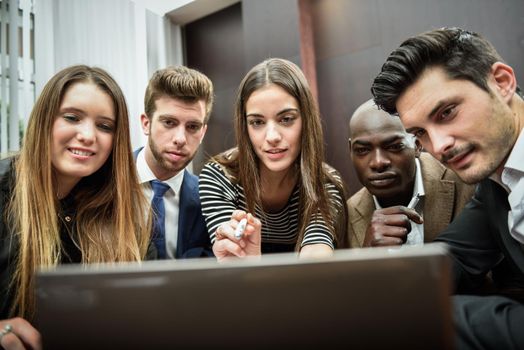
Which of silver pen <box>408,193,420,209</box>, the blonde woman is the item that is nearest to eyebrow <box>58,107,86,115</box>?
the blonde woman

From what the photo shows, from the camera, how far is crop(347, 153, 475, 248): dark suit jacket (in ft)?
5.69

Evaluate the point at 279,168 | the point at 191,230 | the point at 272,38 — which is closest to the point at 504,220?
the point at 279,168

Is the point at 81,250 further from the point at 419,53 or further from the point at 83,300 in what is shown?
the point at 419,53

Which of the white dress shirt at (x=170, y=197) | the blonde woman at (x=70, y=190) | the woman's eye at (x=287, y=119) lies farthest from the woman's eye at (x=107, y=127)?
the woman's eye at (x=287, y=119)

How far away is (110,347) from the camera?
16.3 inches

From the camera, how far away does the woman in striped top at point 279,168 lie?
157cm

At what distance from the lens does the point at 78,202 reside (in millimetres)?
1537

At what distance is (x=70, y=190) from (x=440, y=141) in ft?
4.74

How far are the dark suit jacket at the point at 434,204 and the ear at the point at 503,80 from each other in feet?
2.27

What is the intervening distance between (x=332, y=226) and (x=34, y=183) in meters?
1.19

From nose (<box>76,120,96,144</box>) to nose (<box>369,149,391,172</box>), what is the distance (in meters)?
1.29

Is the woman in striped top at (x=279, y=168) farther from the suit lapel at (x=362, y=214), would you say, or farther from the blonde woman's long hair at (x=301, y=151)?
the suit lapel at (x=362, y=214)

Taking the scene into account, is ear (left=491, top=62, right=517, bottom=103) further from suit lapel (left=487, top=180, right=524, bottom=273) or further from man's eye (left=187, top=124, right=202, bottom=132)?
man's eye (left=187, top=124, right=202, bottom=132)

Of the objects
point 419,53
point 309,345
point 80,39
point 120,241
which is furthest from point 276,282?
point 80,39
